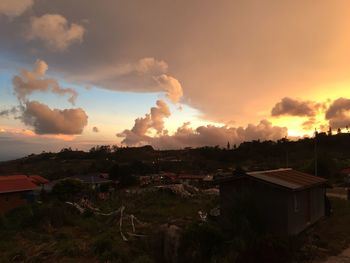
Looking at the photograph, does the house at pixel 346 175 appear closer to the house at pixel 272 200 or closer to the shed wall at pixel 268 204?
the house at pixel 272 200

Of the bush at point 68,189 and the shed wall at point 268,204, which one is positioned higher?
the shed wall at point 268,204

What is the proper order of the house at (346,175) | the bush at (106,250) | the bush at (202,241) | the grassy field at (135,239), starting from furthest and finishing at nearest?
the house at (346,175)
the bush at (106,250)
the bush at (202,241)
the grassy field at (135,239)

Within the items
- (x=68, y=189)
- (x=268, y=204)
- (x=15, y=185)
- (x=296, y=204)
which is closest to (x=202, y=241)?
(x=268, y=204)

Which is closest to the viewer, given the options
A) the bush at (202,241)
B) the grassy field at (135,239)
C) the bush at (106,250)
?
the grassy field at (135,239)

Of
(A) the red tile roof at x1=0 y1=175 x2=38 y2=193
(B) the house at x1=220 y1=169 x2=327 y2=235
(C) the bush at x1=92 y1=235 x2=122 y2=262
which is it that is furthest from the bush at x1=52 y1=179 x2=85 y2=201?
(B) the house at x1=220 y1=169 x2=327 y2=235

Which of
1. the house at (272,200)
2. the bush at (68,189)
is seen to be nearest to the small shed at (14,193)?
the bush at (68,189)

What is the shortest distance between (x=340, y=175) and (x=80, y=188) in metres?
40.3

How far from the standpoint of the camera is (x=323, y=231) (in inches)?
755

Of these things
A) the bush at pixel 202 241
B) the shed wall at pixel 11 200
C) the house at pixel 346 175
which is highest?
the house at pixel 346 175

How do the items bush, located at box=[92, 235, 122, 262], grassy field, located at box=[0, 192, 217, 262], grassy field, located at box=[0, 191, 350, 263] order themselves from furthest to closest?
grassy field, located at box=[0, 192, 217, 262]
bush, located at box=[92, 235, 122, 262]
grassy field, located at box=[0, 191, 350, 263]

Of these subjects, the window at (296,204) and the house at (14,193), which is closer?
the window at (296,204)

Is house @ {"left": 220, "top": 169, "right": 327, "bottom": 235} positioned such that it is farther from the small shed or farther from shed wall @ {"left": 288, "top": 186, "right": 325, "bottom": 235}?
the small shed

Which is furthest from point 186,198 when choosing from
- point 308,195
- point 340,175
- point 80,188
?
point 340,175

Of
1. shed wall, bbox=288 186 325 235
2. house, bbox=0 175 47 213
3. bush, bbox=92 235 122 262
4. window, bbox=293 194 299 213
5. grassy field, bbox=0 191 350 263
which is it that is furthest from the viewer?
house, bbox=0 175 47 213
